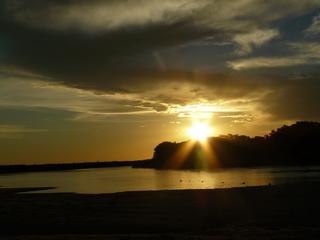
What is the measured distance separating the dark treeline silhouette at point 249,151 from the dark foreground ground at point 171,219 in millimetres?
137758

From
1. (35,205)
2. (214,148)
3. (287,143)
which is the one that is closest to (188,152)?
(214,148)

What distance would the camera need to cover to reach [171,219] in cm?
1677

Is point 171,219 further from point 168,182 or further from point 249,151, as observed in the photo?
point 249,151

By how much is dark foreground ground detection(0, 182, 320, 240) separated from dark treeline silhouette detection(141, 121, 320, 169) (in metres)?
138

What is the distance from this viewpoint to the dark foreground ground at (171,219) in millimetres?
13344

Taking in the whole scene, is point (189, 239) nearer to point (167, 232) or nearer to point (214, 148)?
point (167, 232)

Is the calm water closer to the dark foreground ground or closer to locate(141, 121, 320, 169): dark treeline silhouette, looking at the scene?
the dark foreground ground

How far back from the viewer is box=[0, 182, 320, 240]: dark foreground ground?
525 inches

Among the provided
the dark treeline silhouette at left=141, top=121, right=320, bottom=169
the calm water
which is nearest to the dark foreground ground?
the calm water

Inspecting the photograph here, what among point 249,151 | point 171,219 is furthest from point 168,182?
point 249,151

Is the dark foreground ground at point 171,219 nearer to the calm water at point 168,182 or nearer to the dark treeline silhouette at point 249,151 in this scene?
the calm water at point 168,182

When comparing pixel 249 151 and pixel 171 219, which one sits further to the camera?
pixel 249 151

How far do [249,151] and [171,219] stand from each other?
16364 cm

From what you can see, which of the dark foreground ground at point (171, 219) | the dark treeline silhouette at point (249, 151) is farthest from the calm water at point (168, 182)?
the dark treeline silhouette at point (249, 151)
